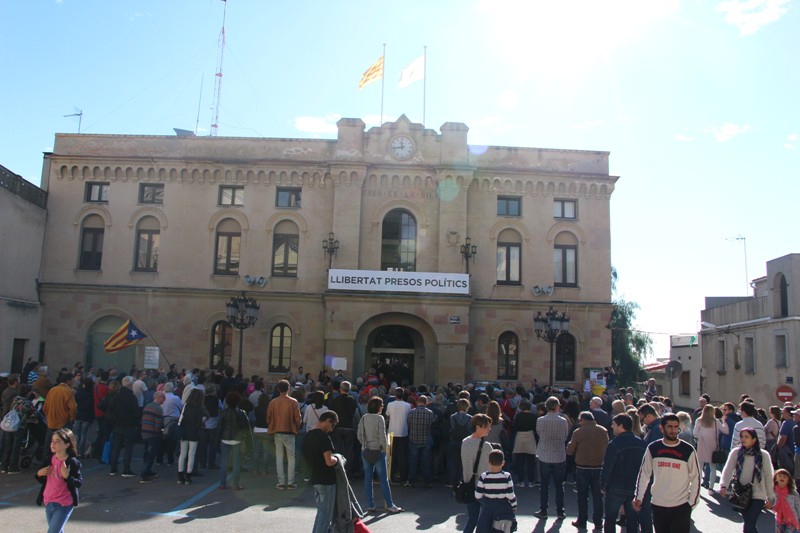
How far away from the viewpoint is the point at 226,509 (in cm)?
A: 1055

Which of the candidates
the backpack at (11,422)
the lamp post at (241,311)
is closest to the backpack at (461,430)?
the backpack at (11,422)

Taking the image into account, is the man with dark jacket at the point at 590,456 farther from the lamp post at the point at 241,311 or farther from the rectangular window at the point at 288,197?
the rectangular window at the point at 288,197

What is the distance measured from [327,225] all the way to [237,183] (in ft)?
13.5

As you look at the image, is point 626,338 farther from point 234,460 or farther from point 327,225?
point 234,460

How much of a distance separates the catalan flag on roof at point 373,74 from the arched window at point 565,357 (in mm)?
13362

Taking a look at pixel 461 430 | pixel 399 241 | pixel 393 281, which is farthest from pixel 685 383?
pixel 461 430

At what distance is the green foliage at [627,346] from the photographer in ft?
145

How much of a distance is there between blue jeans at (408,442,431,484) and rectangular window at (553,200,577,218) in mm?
16541

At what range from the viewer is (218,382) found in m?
16.5

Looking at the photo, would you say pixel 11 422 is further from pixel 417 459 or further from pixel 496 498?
pixel 496 498

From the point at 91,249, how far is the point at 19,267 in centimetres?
274

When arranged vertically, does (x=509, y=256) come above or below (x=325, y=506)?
above

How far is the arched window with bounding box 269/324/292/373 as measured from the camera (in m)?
25.8

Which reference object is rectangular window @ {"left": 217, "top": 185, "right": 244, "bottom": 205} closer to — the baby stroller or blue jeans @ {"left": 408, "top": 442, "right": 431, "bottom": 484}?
the baby stroller
